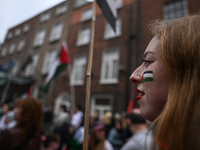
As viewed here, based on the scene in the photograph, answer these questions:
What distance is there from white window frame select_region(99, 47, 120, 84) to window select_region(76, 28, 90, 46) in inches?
80.8

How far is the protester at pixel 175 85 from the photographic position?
1.32 ft

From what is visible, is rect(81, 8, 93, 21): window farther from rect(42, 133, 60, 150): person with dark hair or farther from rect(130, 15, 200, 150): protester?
rect(130, 15, 200, 150): protester

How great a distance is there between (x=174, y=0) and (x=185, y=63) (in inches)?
307

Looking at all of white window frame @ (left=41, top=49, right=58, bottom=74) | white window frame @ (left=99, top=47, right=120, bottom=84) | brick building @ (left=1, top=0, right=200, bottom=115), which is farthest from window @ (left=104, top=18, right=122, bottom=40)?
white window frame @ (left=41, top=49, right=58, bottom=74)

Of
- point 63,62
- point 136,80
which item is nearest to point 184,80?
point 136,80

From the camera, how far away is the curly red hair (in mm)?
1670

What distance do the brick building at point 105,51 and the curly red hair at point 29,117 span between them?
425 cm

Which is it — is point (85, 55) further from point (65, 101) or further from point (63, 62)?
point (63, 62)

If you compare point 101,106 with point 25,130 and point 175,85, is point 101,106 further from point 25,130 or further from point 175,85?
point 175,85

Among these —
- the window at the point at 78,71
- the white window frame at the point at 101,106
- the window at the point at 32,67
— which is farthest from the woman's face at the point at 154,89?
the window at the point at 32,67

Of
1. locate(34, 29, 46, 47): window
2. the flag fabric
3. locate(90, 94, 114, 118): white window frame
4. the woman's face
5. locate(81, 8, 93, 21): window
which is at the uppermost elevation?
locate(81, 8, 93, 21): window

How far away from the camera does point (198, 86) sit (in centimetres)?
42

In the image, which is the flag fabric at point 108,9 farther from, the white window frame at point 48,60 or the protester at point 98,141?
the white window frame at point 48,60

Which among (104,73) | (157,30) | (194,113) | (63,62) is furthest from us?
(104,73)
